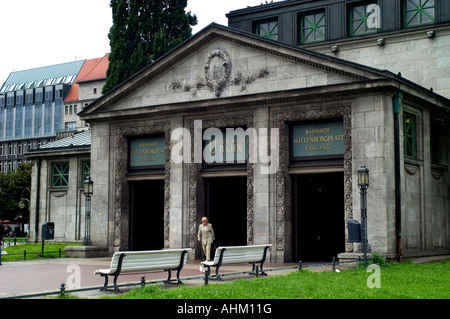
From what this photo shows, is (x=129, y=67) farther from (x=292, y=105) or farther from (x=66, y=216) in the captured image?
(x=292, y=105)

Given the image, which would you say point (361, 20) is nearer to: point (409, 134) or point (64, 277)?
point (409, 134)

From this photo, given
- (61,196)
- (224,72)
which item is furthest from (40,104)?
(224,72)

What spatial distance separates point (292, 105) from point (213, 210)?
7125 mm

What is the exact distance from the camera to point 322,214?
3152cm

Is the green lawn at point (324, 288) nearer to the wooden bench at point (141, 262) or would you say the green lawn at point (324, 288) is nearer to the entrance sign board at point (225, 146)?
the wooden bench at point (141, 262)

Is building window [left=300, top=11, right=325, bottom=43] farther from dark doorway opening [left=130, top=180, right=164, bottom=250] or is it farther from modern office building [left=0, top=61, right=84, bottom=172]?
modern office building [left=0, top=61, right=84, bottom=172]

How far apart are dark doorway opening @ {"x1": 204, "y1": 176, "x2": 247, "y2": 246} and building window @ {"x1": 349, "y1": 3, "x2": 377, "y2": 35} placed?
1024cm

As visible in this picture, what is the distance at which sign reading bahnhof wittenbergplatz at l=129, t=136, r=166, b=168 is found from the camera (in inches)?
1267

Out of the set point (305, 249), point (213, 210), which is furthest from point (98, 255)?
point (305, 249)

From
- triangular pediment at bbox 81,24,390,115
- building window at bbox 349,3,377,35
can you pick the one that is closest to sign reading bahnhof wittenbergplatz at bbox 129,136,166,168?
triangular pediment at bbox 81,24,390,115

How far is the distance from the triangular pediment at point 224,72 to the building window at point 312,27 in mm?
8370

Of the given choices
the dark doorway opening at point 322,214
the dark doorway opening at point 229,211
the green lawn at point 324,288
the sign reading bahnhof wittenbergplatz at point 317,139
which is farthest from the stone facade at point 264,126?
the green lawn at point 324,288

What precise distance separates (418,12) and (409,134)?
936cm

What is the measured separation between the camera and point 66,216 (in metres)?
42.1
